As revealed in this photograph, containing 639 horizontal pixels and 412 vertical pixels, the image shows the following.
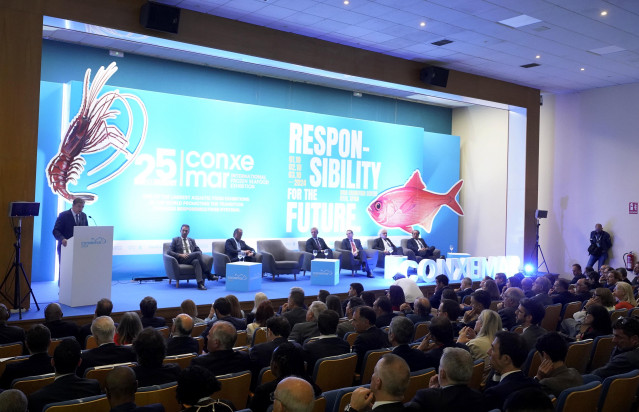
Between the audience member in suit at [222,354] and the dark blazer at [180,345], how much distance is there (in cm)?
65

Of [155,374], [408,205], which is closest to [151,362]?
[155,374]

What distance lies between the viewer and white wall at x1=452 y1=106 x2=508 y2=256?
15.0 m

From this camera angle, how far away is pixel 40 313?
7.00 m

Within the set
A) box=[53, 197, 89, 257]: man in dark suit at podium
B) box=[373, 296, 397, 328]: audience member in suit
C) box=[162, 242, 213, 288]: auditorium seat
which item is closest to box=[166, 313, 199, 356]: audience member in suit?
box=[373, 296, 397, 328]: audience member in suit

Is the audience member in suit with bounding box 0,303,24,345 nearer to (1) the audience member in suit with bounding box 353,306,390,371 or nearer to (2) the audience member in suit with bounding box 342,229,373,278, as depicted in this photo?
(1) the audience member in suit with bounding box 353,306,390,371

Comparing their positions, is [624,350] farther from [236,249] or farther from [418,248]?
[418,248]

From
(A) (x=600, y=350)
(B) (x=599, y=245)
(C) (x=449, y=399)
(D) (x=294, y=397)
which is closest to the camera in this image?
(D) (x=294, y=397)

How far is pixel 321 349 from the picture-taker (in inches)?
163

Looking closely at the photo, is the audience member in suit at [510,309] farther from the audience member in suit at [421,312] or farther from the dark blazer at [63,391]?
the dark blazer at [63,391]

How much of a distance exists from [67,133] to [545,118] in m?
10.9

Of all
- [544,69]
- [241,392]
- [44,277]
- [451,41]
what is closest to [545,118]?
[544,69]

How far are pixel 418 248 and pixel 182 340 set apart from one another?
9.44 meters

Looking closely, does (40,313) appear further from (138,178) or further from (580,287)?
(580,287)

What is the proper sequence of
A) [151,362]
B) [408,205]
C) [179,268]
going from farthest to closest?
[408,205] → [179,268] → [151,362]
